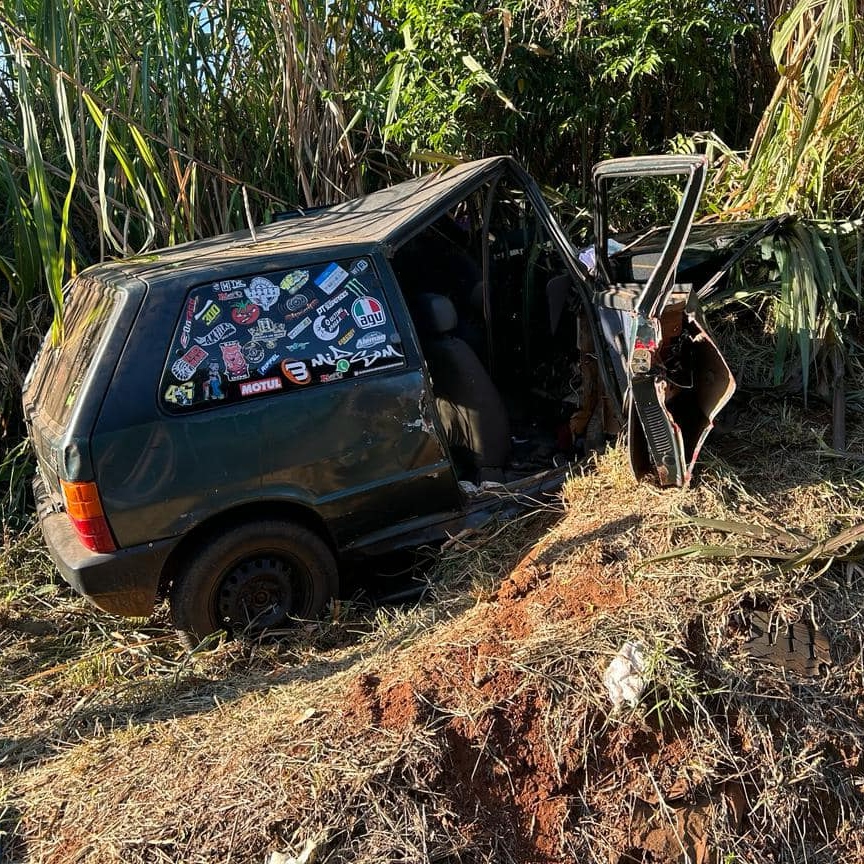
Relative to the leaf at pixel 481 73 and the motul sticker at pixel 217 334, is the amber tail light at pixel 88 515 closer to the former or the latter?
the motul sticker at pixel 217 334

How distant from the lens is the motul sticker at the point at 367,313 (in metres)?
3.38

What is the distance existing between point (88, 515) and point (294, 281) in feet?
3.99

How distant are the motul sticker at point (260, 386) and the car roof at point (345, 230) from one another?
1.60 feet

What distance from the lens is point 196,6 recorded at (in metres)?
4.98

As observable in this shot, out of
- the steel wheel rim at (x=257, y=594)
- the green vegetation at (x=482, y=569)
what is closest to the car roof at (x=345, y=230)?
the green vegetation at (x=482, y=569)

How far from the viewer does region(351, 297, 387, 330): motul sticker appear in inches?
133

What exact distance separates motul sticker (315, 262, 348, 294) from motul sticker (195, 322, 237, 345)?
0.41 meters

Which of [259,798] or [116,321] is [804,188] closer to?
[116,321]

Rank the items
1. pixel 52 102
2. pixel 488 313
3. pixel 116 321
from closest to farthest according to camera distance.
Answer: pixel 116 321 < pixel 488 313 < pixel 52 102

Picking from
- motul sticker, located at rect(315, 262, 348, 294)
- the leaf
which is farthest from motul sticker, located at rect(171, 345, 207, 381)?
the leaf

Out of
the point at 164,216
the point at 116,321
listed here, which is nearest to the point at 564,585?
the point at 116,321

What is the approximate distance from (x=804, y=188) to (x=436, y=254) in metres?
2.12

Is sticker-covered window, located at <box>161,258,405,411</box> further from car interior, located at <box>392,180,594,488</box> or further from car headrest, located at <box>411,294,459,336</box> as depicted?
car interior, located at <box>392,180,594,488</box>

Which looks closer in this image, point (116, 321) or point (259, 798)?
point (259, 798)
